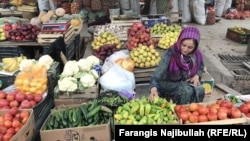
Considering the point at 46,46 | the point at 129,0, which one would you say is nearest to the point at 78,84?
the point at 46,46

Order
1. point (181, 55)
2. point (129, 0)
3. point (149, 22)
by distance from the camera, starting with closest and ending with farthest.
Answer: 1. point (181, 55)
2. point (149, 22)
3. point (129, 0)

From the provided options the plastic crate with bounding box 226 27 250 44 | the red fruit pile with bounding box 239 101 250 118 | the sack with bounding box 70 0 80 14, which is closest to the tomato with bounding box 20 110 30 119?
the red fruit pile with bounding box 239 101 250 118

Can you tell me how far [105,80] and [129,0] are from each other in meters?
5.16

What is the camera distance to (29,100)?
3.76m

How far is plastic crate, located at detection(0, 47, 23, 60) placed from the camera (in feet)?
18.8

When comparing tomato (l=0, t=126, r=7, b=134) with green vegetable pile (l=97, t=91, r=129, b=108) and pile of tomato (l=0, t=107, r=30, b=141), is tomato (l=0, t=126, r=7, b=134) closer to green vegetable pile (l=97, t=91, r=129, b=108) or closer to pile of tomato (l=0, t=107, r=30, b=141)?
pile of tomato (l=0, t=107, r=30, b=141)

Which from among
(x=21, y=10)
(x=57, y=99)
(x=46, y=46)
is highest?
(x=21, y=10)

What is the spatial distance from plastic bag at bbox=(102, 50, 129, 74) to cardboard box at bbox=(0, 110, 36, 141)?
180cm

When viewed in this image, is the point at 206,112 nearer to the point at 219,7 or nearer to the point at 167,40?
the point at 167,40

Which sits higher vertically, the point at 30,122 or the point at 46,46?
the point at 46,46

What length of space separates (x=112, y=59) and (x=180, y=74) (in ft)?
5.28

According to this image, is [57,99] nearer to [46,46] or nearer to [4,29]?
[46,46]

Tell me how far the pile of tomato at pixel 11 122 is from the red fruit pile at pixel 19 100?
28 cm

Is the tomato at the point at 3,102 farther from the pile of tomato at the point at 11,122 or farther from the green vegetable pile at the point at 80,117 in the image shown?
the green vegetable pile at the point at 80,117
